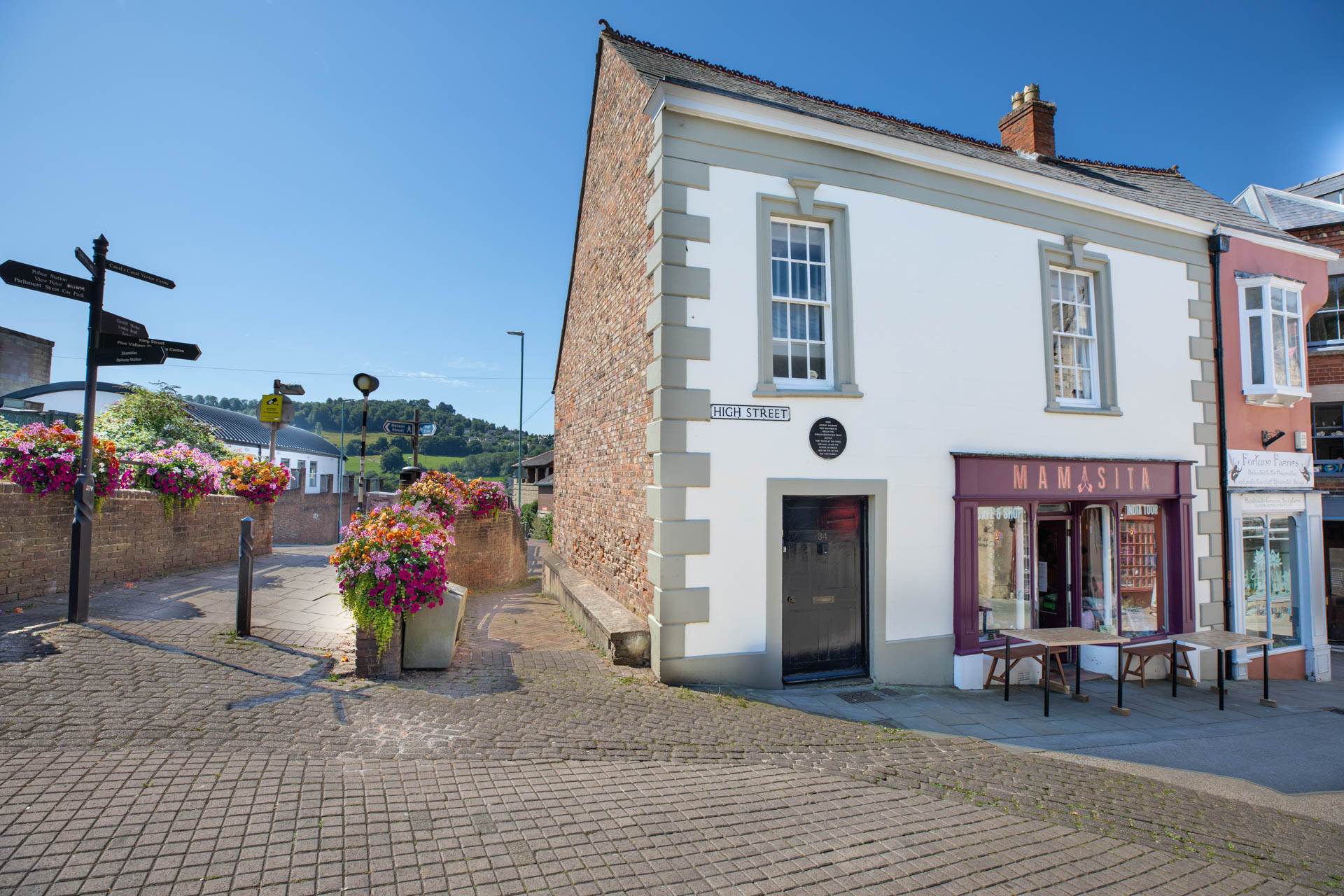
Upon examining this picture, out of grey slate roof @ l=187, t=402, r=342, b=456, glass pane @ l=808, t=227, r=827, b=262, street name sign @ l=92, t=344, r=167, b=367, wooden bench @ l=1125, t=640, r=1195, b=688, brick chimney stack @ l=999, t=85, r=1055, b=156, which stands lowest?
wooden bench @ l=1125, t=640, r=1195, b=688

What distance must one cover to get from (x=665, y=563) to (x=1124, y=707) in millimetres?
6337

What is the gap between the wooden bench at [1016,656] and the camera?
895cm

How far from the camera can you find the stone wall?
43.6ft

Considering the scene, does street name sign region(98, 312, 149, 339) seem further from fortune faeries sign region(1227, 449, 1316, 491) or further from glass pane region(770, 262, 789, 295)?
fortune faeries sign region(1227, 449, 1316, 491)

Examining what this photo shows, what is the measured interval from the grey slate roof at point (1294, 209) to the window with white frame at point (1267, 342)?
27.7 feet

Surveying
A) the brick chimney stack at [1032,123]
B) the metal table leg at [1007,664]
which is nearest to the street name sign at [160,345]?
the metal table leg at [1007,664]

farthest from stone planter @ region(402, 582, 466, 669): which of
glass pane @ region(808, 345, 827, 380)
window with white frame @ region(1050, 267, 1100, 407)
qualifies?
window with white frame @ region(1050, 267, 1100, 407)

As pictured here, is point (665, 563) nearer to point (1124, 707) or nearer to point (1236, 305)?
point (1124, 707)

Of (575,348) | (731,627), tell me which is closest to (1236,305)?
(731,627)

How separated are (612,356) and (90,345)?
6.12m

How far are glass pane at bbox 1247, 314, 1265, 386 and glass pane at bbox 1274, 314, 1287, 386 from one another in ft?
1.42

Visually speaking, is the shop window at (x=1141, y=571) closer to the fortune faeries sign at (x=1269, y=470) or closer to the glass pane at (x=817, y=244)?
the fortune faeries sign at (x=1269, y=470)

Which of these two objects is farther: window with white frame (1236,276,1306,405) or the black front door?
window with white frame (1236,276,1306,405)

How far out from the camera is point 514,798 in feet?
14.1
